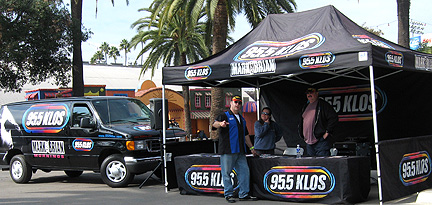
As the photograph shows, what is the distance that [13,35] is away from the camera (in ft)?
69.2

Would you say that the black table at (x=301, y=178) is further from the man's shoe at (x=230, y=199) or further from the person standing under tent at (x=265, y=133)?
the person standing under tent at (x=265, y=133)

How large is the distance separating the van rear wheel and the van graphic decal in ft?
2.78

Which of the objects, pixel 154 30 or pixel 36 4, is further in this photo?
pixel 154 30

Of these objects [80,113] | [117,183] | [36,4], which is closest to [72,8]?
[36,4]

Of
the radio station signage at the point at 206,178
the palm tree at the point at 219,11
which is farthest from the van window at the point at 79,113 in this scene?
the palm tree at the point at 219,11

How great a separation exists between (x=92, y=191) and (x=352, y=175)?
5917 millimetres

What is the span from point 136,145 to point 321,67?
Result: 4.88 meters

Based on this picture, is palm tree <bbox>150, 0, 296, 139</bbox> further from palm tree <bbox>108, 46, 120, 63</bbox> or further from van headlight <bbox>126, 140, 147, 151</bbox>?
palm tree <bbox>108, 46, 120, 63</bbox>

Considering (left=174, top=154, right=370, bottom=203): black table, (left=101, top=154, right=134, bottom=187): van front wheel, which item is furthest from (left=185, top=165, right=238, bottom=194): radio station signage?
(left=101, top=154, right=134, bottom=187): van front wheel

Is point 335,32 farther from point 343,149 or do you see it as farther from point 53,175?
point 53,175

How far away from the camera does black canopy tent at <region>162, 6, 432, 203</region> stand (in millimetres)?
8188

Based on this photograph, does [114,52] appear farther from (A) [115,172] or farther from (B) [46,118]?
(A) [115,172]

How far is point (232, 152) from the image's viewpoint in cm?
876

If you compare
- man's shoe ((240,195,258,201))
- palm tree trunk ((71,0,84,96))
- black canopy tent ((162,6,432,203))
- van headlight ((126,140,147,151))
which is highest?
palm tree trunk ((71,0,84,96))
